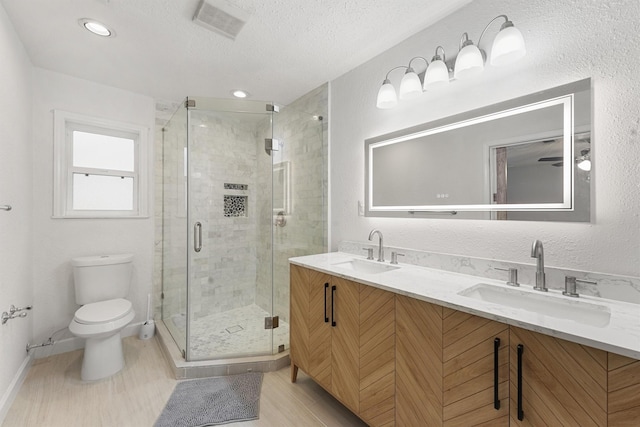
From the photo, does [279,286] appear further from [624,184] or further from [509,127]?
[624,184]

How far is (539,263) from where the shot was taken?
1.23 meters

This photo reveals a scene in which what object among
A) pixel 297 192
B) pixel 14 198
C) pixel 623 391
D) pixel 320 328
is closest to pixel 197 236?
pixel 297 192

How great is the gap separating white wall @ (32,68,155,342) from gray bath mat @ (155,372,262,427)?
4.52 feet

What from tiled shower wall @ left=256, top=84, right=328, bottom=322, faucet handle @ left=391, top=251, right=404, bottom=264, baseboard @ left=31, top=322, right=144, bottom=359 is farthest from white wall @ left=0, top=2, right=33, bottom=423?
faucet handle @ left=391, top=251, right=404, bottom=264

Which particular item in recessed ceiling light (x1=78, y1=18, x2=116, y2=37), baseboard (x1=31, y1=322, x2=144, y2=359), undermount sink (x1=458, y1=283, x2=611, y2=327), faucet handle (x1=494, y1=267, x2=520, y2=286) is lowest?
baseboard (x1=31, y1=322, x2=144, y2=359)

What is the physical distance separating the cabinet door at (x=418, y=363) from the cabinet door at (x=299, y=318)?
2.29 ft

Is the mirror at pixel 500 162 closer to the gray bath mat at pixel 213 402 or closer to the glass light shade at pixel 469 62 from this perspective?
the glass light shade at pixel 469 62

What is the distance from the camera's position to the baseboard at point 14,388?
1.61 meters

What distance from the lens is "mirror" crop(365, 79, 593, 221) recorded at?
121 cm

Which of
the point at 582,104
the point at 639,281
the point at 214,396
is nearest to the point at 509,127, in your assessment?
the point at 582,104

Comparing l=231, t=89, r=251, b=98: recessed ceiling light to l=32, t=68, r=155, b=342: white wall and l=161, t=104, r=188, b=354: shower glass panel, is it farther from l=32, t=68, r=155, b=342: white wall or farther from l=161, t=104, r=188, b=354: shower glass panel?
l=32, t=68, r=155, b=342: white wall

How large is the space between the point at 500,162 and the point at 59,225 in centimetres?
333

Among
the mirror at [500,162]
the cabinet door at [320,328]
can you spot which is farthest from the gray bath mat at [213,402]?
the mirror at [500,162]

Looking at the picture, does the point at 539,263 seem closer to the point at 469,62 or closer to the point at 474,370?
the point at 474,370
